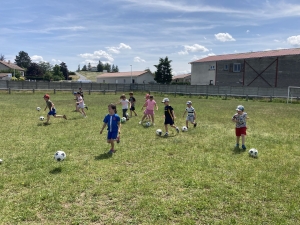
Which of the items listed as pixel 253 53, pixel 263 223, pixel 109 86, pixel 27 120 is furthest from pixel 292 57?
pixel 263 223

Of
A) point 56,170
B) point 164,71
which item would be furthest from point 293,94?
point 164,71

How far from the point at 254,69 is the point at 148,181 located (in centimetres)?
4500

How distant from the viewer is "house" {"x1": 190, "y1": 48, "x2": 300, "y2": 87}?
41438 millimetres

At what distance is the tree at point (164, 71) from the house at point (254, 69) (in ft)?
39.2

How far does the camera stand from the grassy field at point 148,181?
4.41m

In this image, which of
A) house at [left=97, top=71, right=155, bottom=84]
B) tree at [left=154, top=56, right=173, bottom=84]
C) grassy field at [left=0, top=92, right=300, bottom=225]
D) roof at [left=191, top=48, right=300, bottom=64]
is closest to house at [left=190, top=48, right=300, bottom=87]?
roof at [left=191, top=48, right=300, bottom=64]

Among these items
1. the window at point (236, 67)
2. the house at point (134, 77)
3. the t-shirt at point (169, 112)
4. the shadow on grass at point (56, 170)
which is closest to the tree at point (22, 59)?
the house at point (134, 77)

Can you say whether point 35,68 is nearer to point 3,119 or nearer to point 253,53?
point 253,53

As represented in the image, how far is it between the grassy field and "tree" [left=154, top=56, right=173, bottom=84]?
58444 mm

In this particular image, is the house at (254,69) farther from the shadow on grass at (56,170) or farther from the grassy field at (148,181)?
the shadow on grass at (56,170)

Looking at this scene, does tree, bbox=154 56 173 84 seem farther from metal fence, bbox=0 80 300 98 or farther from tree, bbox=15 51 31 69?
tree, bbox=15 51 31 69

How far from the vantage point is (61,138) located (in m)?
10.0

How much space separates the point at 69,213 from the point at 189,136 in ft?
23.3

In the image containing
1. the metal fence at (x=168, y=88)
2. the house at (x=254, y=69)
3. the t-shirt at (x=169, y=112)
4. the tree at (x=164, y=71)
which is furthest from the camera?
the tree at (x=164, y=71)
